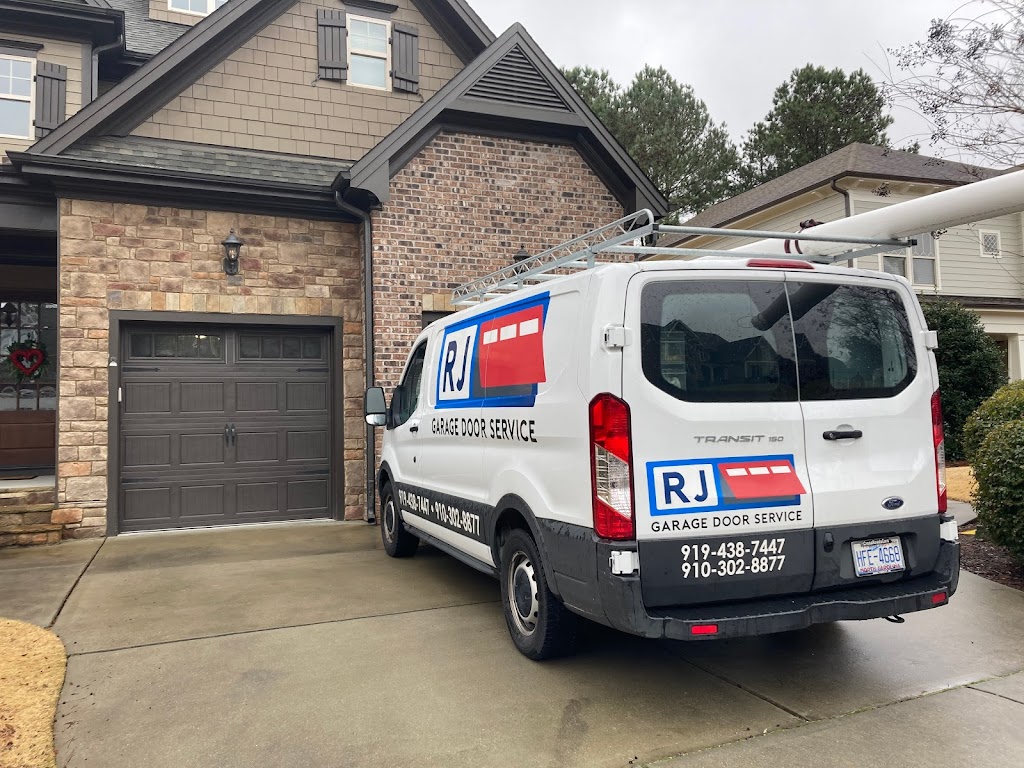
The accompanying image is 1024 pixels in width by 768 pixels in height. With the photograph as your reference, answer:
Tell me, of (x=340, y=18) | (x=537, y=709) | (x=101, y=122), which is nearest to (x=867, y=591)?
(x=537, y=709)

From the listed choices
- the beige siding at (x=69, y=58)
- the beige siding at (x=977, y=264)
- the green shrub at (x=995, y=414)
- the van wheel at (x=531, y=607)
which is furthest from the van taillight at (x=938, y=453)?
the beige siding at (x=977, y=264)

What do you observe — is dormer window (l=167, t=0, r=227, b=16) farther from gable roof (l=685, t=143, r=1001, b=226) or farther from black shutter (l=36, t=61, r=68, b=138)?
gable roof (l=685, t=143, r=1001, b=226)

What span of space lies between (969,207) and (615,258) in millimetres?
5640

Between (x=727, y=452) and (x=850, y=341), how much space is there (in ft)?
3.16

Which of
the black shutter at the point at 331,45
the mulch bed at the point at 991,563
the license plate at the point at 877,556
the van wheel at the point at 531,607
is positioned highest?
the black shutter at the point at 331,45

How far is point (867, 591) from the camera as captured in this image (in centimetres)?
364

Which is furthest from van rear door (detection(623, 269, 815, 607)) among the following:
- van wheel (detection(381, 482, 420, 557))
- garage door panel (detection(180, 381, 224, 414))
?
garage door panel (detection(180, 381, 224, 414))

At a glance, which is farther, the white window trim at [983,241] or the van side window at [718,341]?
the white window trim at [983,241]

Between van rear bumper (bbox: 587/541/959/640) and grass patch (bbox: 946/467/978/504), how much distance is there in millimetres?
5232

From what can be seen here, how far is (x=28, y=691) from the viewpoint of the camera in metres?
3.93

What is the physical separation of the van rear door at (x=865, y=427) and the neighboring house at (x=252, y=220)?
6.23 meters

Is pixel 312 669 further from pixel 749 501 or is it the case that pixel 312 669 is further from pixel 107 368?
pixel 107 368

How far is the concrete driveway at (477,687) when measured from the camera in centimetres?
325

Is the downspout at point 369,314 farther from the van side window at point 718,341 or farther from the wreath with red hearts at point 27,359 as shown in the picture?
the van side window at point 718,341
